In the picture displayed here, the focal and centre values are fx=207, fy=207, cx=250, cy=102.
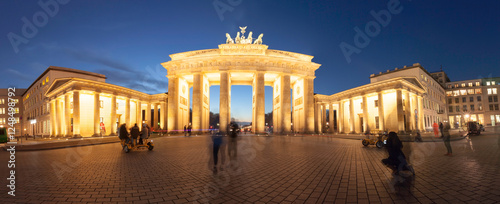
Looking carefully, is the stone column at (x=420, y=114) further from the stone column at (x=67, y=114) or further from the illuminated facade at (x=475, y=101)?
the stone column at (x=67, y=114)

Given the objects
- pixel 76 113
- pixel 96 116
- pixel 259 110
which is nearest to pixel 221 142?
pixel 259 110

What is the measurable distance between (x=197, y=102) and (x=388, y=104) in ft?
117

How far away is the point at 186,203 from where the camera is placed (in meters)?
3.89

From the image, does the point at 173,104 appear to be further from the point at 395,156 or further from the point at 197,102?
the point at 395,156

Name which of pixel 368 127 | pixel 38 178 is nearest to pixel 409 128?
pixel 368 127

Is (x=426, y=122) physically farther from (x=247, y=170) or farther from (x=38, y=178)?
(x=38, y=178)

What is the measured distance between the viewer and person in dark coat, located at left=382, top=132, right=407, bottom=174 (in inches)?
239

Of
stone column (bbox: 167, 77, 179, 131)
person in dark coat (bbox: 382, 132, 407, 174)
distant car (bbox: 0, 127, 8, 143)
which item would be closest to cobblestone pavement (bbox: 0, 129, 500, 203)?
person in dark coat (bbox: 382, 132, 407, 174)

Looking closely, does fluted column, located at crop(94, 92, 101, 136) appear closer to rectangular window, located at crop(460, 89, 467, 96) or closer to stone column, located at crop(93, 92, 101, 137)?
stone column, located at crop(93, 92, 101, 137)

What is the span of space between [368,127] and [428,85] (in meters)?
30.4

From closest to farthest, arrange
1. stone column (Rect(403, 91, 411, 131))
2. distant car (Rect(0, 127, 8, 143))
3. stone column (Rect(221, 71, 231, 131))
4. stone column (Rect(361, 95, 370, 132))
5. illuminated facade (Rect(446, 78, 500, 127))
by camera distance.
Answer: distant car (Rect(0, 127, 8, 143)), stone column (Rect(403, 91, 411, 131)), stone column (Rect(221, 71, 231, 131)), stone column (Rect(361, 95, 370, 132)), illuminated facade (Rect(446, 78, 500, 127))

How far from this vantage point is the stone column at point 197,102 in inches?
1465

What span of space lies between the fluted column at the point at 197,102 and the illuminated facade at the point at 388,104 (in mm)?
25180

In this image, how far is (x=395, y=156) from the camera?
20.5 ft
